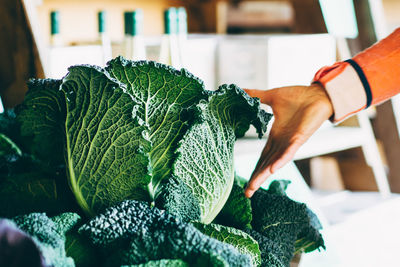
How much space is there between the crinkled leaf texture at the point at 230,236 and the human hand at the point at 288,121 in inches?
6.1

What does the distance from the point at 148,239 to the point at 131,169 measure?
0.35 ft

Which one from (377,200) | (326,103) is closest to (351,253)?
(326,103)

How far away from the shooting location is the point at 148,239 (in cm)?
48

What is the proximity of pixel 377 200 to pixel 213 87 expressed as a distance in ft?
2.50

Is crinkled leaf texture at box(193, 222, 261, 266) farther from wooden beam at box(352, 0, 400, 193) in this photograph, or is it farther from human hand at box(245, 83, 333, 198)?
wooden beam at box(352, 0, 400, 193)

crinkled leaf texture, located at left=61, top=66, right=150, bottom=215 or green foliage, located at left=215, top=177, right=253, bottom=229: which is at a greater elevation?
crinkled leaf texture, located at left=61, top=66, right=150, bottom=215

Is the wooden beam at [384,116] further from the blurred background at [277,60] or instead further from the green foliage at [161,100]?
the green foliage at [161,100]

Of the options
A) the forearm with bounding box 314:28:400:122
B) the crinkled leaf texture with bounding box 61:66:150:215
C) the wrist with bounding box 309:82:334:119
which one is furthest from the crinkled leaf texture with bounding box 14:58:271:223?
the forearm with bounding box 314:28:400:122

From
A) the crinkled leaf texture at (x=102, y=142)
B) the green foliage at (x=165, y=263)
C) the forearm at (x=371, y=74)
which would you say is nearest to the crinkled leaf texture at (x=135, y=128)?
the crinkled leaf texture at (x=102, y=142)

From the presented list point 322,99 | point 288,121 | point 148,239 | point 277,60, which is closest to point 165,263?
point 148,239

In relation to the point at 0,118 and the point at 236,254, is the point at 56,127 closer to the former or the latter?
the point at 0,118

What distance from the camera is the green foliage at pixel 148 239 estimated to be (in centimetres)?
47

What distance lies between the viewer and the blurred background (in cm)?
87

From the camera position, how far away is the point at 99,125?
0.55 m
